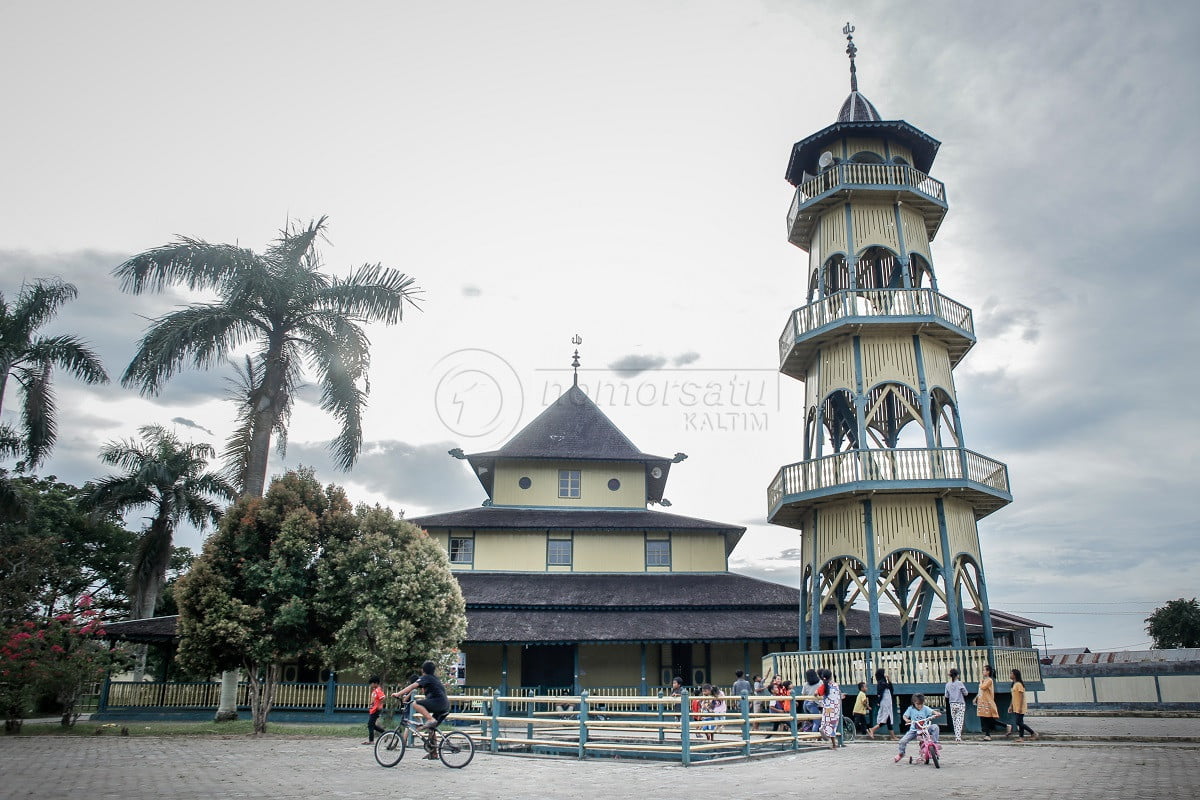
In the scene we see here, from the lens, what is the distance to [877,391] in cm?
2416

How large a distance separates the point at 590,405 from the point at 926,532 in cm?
1974

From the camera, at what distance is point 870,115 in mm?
26375

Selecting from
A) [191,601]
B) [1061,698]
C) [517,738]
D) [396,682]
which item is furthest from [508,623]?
[1061,698]

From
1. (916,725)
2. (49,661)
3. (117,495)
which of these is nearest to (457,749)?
(916,725)

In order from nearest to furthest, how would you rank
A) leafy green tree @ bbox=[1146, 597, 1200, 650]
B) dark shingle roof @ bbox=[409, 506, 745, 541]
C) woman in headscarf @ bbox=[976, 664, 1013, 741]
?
woman in headscarf @ bbox=[976, 664, 1013, 741]
dark shingle roof @ bbox=[409, 506, 745, 541]
leafy green tree @ bbox=[1146, 597, 1200, 650]

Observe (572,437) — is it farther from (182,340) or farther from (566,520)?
(182,340)

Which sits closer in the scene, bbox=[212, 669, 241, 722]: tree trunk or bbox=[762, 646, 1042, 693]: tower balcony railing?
bbox=[762, 646, 1042, 693]: tower balcony railing

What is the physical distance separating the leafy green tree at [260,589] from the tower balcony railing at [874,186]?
52.3 ft

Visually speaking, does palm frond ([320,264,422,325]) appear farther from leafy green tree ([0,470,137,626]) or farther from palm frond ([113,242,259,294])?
leafy green tree ([0,470,137,626])

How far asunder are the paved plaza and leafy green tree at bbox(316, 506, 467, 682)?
147 inches

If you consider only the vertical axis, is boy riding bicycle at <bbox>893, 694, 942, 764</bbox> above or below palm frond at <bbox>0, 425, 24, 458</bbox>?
below

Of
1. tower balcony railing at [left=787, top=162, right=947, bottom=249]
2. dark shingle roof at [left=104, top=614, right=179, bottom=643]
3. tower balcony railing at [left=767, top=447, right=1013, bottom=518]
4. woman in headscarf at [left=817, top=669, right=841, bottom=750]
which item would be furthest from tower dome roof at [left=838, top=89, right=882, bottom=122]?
dark shingle roof at [left=104, top=614, right=179, bottom=643]

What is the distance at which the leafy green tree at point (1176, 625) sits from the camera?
52156 millimetres

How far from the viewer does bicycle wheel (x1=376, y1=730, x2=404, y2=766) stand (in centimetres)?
1270
